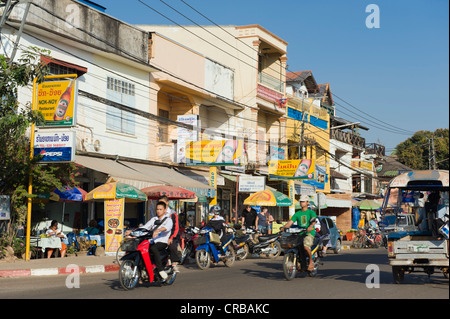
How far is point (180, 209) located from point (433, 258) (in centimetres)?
1994

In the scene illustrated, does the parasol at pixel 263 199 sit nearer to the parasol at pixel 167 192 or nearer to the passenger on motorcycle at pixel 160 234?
the parasol at pixel 167 192

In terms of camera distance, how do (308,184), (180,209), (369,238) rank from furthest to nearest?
(308,184)
(369,238)
(180,209)

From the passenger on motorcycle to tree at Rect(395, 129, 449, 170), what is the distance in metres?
58.4

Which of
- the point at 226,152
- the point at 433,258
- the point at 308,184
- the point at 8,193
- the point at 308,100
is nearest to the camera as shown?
the point at 433,258

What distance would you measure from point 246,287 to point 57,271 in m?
6.09

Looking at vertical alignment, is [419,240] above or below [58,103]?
below

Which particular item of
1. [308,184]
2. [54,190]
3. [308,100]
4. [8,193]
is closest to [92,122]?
[54,190]

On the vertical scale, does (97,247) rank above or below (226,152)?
below

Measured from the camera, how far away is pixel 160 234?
11578 mm

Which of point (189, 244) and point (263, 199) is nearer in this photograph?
point (189, 244)

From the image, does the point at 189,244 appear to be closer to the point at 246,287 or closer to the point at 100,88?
the point at 246,287

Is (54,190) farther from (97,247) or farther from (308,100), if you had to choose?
(308,100)

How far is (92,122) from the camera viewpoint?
24125 mm

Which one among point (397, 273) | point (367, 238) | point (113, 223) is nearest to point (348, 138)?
point (367, 238)
